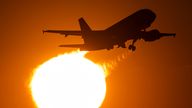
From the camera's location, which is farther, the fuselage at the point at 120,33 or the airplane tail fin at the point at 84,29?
the airplane tail fin at the point at 84,29

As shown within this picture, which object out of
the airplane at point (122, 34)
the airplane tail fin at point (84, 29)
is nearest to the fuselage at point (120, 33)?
the airplane at point (122, 34)

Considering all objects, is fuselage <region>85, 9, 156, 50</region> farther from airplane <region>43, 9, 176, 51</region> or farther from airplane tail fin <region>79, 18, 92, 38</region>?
airplane tail fin <region>79, 18, 92, 38</region>

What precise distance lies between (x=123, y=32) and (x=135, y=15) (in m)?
8.06

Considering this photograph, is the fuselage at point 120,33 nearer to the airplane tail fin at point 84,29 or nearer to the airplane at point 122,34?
the airplane at point 122,34

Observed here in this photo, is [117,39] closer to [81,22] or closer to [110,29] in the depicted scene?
[110,29]

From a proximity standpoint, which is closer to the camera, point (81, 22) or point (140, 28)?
point (140, 28)

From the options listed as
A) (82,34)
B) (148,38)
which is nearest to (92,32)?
(82,34)

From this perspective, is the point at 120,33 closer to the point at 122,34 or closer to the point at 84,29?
the point at 122,34

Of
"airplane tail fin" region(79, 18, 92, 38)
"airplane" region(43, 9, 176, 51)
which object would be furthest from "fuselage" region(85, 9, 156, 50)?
"airplane tail fin" region(79, 18, 92, 38)

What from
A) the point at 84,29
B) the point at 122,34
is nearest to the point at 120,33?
the point at 122,34

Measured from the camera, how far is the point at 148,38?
13162 cm

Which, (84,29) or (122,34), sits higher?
(84,29)

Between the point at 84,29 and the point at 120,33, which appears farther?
the point at 84,29

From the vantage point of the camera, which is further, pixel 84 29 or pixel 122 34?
pixel 84 29
